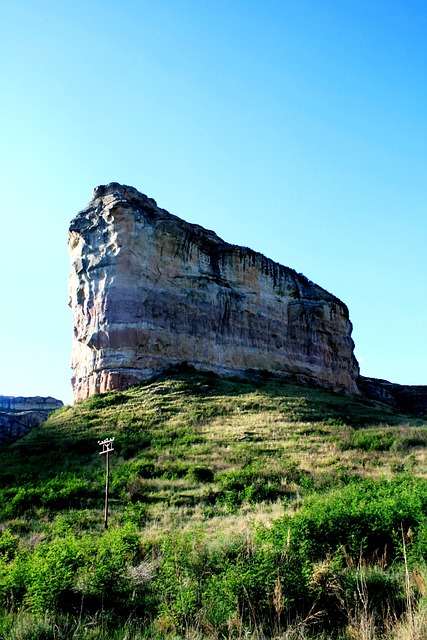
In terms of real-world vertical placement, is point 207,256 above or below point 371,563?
above

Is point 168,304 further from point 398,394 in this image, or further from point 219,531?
point 398,394

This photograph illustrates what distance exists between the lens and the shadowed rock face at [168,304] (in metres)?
37.5

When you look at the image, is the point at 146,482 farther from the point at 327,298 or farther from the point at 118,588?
the point at 327,298

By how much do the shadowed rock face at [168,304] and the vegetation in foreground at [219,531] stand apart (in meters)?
10.0

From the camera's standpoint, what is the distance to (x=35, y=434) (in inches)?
1155

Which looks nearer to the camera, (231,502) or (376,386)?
(231,502)

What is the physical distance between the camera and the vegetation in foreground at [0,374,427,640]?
6.28 meters

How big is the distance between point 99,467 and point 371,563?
1547cm

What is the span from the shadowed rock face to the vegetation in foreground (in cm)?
1004

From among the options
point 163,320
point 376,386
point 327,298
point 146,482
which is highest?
point 327,298

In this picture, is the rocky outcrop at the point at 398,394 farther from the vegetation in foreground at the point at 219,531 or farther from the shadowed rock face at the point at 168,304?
the vegetation in foreground at the point at 219,531

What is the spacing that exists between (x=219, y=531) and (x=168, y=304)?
29848mm

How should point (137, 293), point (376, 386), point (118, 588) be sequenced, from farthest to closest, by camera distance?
point (376, 386)
point (137, 293)
point (118, 588)

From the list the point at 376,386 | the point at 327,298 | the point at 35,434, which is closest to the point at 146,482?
the point at 35,434
